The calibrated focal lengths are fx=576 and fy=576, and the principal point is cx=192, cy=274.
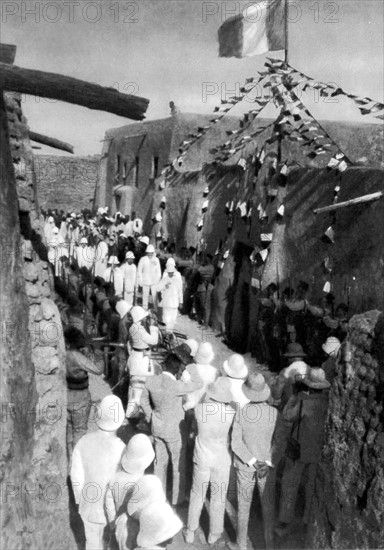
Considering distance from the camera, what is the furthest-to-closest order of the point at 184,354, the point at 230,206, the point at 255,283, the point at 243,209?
the point at 230,206 → the point at 243,209 → the point at 255,283 → the point at 184,354

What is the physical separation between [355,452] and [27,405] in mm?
2579

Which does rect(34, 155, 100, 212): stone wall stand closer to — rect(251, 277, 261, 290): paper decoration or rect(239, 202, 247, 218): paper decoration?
rect(239, 202, 247, 218): paper decoration

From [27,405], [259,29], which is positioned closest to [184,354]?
[27,405]

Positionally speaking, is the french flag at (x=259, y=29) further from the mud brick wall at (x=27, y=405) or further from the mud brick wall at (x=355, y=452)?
the mud brick wall at (x=355, y=452)

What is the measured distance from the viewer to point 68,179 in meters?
32.1

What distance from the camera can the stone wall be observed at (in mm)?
31391

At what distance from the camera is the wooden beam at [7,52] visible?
12.3 ft

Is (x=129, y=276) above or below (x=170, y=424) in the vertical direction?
above

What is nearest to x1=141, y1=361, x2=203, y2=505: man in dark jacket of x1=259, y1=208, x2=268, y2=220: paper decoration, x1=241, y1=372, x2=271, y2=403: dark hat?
x1=241, y1=372, x2=271, y2=403: dark hat

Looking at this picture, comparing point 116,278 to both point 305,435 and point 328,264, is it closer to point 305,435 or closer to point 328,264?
point 328,264

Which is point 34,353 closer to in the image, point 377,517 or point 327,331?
point 377,517

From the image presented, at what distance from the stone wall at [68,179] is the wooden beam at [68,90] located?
28.2 m

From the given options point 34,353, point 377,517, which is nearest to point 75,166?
point 34,353

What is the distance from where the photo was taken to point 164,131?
22.8 metres
